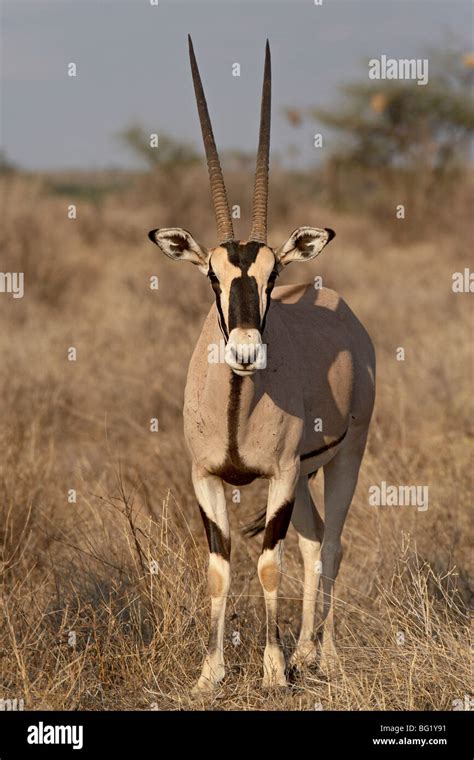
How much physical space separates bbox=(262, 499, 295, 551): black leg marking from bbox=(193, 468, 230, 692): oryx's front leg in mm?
187

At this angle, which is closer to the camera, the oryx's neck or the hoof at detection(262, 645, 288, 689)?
→ the oryx's neck

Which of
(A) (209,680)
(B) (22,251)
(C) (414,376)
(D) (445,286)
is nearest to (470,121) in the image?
(D) (445,286)

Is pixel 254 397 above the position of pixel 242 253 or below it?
below

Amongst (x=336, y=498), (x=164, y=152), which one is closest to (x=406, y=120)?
(x=164, y=152)

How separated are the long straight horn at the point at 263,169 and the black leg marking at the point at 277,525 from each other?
119 centimetres

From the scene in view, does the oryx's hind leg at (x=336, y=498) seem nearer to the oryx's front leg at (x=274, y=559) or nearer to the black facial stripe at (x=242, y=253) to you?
the oryx's front leg at (x=274, y=559)

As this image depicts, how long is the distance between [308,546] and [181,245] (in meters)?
1.91

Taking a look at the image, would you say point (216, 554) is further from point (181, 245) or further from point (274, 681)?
point (181, 245)

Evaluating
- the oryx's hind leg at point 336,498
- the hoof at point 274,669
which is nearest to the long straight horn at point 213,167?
the oryx's hind leg at point 336,498

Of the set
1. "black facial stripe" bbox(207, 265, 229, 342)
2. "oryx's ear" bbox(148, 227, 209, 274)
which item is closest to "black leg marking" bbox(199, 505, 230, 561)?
"black facial stripe" bbox(207, 265, 229, 342)

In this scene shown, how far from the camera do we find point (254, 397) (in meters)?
5.28

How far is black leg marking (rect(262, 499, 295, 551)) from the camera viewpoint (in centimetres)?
539

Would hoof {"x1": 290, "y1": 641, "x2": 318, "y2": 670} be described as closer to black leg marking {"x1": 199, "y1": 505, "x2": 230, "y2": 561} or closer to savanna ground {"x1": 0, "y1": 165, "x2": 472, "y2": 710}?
savanna ground {"x1": 0, "y1": 165, "x2": 472, "y2": 710}

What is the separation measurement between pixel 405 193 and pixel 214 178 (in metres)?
22.4
